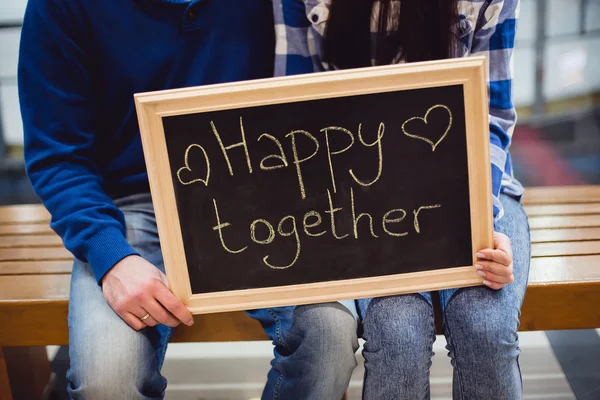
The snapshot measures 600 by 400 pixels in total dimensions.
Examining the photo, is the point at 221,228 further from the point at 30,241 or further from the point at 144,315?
the point at 30,241

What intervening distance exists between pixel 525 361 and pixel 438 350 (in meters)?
0.23

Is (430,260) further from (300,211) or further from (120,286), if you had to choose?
(120,286)

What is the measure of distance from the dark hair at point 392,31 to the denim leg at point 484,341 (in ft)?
1.49

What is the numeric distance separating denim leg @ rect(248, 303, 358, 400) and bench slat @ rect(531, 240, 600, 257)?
48 centimetres

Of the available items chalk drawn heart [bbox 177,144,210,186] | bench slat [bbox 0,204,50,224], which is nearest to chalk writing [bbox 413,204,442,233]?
chalk drawn heart [bbox 177,144,210,186]

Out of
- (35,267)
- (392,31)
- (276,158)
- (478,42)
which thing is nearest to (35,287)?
(35,267)

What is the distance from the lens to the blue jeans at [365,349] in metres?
0.97

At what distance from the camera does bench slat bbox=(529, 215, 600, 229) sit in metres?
1.40

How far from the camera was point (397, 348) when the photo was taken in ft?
3.17

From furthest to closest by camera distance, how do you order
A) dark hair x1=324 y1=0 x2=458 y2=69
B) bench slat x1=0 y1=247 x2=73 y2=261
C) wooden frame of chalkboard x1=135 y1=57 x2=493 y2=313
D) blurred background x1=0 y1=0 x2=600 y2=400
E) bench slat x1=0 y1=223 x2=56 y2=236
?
blurred background x1=0 y1=0 x2=600 y2=400 → bench slat x1=0 y1=223 x2=56 y2=236 → bench slat x1=0 y1=247 x2=73 y2=261 → dark hair x1=324 y1=0 x2=458 y2=69 → wooden frame of chalkboard x1=135 y1=57 x2=493 y2=313

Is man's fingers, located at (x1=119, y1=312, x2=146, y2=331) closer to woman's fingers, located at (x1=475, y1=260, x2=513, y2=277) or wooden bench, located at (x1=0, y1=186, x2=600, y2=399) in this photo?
wooden bench, located at (x1=0, y1=186, x2=600, y2=399)

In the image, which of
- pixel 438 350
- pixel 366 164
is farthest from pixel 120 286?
pixel 438 350

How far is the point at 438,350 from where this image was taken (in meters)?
1.76

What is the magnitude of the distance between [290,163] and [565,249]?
673 mm
